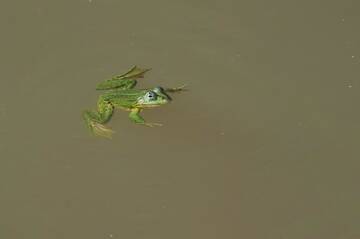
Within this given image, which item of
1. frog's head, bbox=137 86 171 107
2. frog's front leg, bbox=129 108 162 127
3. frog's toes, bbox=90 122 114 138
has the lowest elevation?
frog's toes, bbox=90 122 114 138

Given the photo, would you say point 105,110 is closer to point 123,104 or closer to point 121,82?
point 123,104

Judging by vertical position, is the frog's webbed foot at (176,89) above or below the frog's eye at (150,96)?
above

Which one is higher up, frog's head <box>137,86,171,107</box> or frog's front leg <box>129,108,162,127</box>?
frog's head <box>137,86,171,107</box>

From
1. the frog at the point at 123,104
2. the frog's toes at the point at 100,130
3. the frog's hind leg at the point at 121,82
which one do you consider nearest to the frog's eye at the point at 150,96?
the frog at the point at 123,104

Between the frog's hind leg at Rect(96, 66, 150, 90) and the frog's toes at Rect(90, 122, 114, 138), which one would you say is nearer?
the frog's toes at Rect(90, 122, 114, 138)

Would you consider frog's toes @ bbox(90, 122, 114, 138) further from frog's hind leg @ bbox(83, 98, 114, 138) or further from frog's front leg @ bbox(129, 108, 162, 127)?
frog's front leg @ bbox(129, 108, 162, 127)

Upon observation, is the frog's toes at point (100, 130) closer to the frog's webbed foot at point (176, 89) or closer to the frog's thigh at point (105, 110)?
the frog's thigh at point (105, 110)

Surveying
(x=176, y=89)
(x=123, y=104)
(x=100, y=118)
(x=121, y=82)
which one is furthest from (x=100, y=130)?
(x=176, y=89)

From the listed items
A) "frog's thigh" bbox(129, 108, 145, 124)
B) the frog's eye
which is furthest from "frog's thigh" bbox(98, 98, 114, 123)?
the frog's eye
